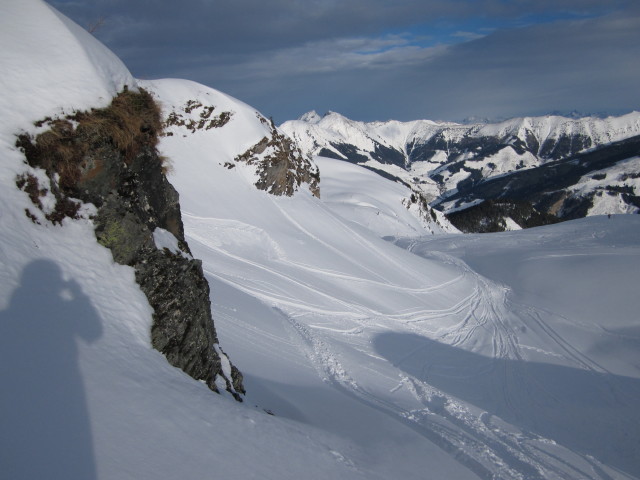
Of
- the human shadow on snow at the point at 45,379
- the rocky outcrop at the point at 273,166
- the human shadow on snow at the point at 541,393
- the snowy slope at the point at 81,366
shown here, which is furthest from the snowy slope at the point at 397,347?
the human shadow on snow at the point at 45,379

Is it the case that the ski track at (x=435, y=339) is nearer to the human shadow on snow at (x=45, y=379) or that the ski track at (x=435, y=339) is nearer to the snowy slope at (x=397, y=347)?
the snowy slope at (x=397, y=347)

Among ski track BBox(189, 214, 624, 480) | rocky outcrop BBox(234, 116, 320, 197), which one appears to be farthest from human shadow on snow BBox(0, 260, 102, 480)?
rocky outcrop BBox(234, 116, 320, 197)

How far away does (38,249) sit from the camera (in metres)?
5.21

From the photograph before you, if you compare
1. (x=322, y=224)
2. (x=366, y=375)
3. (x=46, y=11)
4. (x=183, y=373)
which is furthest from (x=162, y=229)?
(x=322, y=224)

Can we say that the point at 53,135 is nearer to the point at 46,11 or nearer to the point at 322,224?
the point at 46,11

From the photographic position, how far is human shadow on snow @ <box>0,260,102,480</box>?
3287 millimetres

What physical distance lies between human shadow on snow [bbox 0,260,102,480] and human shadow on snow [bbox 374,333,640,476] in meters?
9.49

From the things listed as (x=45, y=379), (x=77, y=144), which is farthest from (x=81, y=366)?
(x=77, y=144)

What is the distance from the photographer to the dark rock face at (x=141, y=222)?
5.95 metres

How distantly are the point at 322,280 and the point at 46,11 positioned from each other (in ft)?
51.2

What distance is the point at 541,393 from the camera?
1377cm

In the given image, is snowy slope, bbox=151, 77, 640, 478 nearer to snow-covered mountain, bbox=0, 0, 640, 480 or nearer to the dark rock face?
snow-covered mountain, bbox=0, 0, 640, 480

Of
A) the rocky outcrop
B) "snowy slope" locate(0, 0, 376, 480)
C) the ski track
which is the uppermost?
the rocky outcrop

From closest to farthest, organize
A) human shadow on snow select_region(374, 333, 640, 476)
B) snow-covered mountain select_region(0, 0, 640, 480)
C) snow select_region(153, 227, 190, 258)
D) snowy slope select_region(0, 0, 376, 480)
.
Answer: snowy slope select_region(0, 0, 376, 480) < snow-covered mountain select_region(0, 0, 640, 480) < snow select_region(153, 227, 190, 258) < human shadow on snow select_region(374, 333, 640, 476)
